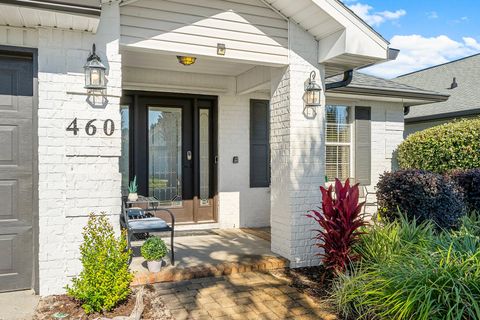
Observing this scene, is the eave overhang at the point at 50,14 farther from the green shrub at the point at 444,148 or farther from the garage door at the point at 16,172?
the green shrub at the point at 444,148

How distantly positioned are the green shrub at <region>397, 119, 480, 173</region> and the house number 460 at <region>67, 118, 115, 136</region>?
6.65m

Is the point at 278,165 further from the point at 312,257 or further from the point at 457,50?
the point at 457,50

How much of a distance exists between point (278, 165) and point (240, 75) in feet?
7.26

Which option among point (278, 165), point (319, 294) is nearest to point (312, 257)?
point (319, 294)

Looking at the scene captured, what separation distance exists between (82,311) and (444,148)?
7423 mm

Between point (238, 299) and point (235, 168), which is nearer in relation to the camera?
point (238, 299)

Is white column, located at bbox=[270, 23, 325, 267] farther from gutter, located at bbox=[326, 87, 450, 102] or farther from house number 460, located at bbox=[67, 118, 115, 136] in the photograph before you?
gutter, located at bbox=[326, 87, 450, 102]

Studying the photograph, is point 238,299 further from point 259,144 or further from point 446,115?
point 446,115

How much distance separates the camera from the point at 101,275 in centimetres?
331

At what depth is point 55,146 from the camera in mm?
3684

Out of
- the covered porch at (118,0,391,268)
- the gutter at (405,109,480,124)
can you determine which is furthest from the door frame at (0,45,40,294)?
the gutter at (405,109,480,124)

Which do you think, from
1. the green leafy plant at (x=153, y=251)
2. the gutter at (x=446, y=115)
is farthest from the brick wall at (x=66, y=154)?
the gutter at (x=446, y=115)

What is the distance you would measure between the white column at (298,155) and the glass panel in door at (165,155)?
2315 mm

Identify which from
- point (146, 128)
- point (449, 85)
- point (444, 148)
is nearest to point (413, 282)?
point (146, 128)
